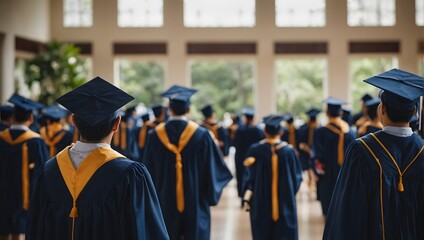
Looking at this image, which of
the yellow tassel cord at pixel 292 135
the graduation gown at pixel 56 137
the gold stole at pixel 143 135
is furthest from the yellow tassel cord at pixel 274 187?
the yellow tassel cord at pixel 292 135

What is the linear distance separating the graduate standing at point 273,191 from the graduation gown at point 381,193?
10.2 feet

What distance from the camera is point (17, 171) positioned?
723 centimetres

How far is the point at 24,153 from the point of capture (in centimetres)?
715

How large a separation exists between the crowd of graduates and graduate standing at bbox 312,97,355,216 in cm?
1

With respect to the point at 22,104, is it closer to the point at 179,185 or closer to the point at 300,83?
the point at 179,185

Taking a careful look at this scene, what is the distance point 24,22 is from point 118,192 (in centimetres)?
1530

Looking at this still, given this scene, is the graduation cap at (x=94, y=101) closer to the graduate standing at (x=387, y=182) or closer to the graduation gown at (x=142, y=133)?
the graduate standing at (x=387, y=182)

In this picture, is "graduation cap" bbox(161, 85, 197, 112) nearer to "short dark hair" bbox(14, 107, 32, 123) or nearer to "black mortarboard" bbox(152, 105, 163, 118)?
"short dark hair" bbox(14, 107, 32, 123)

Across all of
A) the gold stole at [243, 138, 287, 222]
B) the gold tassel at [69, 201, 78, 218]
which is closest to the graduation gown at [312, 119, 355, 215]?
the gold stole at [243, 138, 287, 222]

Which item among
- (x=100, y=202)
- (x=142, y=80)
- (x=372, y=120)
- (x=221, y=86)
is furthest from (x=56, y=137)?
(x=221, y=86)

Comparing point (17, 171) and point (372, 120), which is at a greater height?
point (372, 120)

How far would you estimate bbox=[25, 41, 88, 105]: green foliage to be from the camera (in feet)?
55.9

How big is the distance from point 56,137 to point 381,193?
20.8 feet

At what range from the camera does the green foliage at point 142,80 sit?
24047 millimetres
